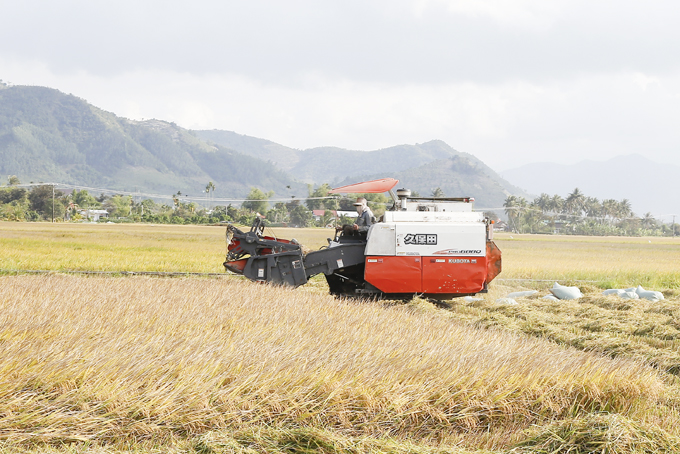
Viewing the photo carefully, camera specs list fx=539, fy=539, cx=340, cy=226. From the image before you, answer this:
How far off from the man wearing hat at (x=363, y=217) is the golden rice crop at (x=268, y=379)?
432 cm

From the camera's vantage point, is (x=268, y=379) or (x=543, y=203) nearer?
(x=268, y=379)

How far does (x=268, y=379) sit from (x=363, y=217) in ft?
21.7

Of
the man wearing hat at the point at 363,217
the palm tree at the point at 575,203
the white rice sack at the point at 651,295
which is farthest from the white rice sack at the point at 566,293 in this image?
the palm tree at the point at 575,203

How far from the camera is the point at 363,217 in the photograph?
1016 cm

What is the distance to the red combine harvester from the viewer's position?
29.9 ft

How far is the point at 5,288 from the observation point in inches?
277

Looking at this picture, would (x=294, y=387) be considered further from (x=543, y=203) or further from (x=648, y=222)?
(x=648, y=222)

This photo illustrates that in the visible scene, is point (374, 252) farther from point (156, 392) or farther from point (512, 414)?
point (156, 392)

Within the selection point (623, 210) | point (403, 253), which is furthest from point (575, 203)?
point (403, 253)

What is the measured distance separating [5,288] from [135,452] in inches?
204

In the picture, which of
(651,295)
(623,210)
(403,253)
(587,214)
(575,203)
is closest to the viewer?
(403,253)

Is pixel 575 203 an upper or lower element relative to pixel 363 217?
upper

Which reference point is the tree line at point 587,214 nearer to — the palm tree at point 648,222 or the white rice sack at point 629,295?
the palm tree at point 648,222

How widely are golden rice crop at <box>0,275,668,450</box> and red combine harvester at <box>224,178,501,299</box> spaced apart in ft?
11.3
